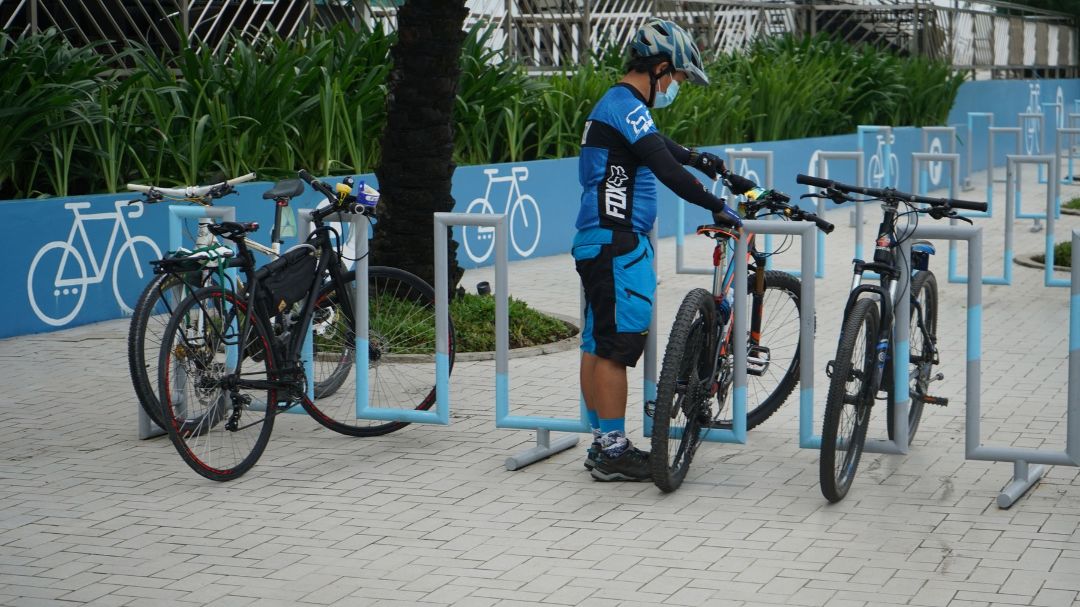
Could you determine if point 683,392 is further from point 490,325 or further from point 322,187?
point 490,325

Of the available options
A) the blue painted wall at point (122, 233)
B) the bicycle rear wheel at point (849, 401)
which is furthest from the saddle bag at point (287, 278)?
the bicycle rear wheel at point (849, 401)

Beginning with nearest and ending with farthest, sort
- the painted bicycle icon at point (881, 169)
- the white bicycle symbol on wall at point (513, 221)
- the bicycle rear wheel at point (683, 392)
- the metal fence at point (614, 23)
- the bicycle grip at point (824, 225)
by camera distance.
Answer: the bicycle rear wheel at point (683, 392)
the bicycle grip at point (824, 225)
the white bicycle symbol on wall at point (513, 221)
the metal fence at point (614, 23)
the painted bicycle icon at point (881, 169)

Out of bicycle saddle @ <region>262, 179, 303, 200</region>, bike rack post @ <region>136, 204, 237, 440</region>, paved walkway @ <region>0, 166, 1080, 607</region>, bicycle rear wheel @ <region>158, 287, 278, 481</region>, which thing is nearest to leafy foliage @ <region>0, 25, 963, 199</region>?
paved walkway @ <region>0, 166, 1080, 607</region>

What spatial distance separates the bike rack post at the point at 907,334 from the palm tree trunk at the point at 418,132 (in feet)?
12.2

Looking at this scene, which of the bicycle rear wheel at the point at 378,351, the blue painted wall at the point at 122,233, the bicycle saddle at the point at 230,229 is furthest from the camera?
the blue painted wall at the point at 122,233

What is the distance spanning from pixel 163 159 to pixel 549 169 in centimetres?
415

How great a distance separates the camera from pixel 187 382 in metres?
6.45

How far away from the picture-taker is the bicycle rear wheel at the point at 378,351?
23.5 ft

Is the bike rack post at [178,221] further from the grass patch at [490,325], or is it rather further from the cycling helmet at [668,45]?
the grass patch at [490,325]

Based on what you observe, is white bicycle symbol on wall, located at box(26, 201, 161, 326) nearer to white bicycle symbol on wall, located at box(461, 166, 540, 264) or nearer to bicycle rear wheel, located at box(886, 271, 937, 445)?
white bicycle symbol on wall, located at box(461, 166, 540, 264)

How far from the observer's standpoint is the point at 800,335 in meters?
6.38

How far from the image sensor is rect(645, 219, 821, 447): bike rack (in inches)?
247

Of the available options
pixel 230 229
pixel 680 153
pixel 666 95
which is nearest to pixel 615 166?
pixel 666 95

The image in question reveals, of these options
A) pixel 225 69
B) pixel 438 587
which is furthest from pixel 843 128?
pixel 438 587
